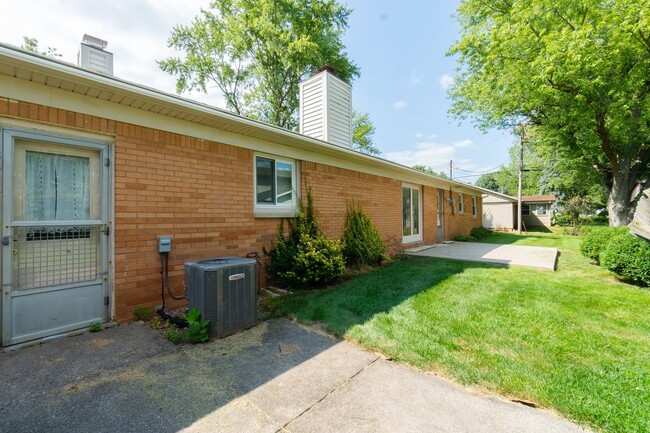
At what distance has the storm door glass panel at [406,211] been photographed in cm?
1016

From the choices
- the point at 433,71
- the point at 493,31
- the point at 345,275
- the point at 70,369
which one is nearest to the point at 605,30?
the point at 493,31

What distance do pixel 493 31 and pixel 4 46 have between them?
14.4m

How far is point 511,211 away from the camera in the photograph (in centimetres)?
2203

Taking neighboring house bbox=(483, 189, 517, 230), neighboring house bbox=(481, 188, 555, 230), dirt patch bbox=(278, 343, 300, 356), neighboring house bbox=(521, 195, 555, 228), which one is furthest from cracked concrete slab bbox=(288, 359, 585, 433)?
neighboring house bbox=(521, 195, 555, 228)

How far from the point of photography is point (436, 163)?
4206 centimetres

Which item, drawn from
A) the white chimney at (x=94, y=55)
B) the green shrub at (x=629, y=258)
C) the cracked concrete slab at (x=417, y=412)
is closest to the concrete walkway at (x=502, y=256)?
the green shrub at (x=629, y=258)

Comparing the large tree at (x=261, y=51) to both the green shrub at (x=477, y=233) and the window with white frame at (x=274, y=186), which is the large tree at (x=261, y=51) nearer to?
the green shrub at (x=477, y=233)

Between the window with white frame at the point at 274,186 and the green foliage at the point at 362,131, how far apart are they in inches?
847

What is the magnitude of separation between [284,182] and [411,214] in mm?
6390

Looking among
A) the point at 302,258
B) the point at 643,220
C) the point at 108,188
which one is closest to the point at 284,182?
the point at 302,258

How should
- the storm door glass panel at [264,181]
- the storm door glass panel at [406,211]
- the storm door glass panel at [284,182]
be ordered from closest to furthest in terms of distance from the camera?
the storm door glass panel at [264,181], the storm door glass panel at [284,182], the storm door glass panel at [406,211]

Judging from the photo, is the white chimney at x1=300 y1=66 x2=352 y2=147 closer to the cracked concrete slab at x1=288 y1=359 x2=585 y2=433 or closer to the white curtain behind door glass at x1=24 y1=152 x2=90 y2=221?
the white curtain behind door glass at x1=24 y1=152 x2=90 y2=221

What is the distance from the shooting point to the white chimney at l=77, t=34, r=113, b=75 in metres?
4.95

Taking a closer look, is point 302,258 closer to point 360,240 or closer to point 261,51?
point 360,240
